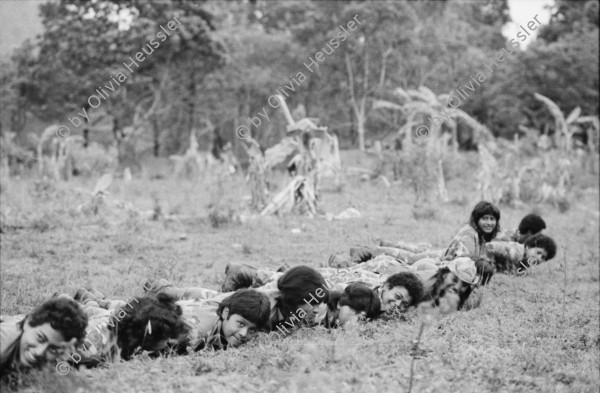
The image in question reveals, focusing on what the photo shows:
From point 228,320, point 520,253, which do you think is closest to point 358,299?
point 228,320

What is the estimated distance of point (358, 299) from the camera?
4.35 meters

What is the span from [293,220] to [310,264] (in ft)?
9.62

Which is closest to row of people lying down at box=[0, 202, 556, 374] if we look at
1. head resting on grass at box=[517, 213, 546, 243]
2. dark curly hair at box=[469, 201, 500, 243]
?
dark curly hair at box=[469, 201, 500, 243]

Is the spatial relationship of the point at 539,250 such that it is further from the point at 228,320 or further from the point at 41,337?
the point at 41,337

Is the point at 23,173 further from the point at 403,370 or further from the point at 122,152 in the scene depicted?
the point at 403,370

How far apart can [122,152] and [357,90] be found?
30.9ft

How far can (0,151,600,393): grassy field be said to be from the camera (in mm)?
3340

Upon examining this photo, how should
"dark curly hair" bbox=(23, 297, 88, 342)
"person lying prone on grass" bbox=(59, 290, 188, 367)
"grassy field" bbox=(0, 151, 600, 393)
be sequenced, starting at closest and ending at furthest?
"dark curly hair" bbox=(23, 297, 88, 342)
"grassy field" bbox=(0, 151, 600, 393)
"person lying prone on grass" bbox=(59, 290, 188, 367)

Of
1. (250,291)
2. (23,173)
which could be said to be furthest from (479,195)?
(23,173)

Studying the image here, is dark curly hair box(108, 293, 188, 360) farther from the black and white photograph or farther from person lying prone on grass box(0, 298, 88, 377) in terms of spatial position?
person lying prone on grass box(0, 298, 88, 377)

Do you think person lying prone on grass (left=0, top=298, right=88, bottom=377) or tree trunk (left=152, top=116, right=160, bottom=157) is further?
tree trunk (left=152, top=116, right=160, bottom=157)

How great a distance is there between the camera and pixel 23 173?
18312 mm

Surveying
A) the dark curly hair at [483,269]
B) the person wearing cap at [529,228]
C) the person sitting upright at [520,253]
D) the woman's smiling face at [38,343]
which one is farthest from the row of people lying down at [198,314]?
the person wearing cap at [529,228]

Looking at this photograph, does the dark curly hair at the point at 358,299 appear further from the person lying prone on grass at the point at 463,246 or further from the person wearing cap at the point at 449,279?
the person lying prone on grass at the point at 463,246
